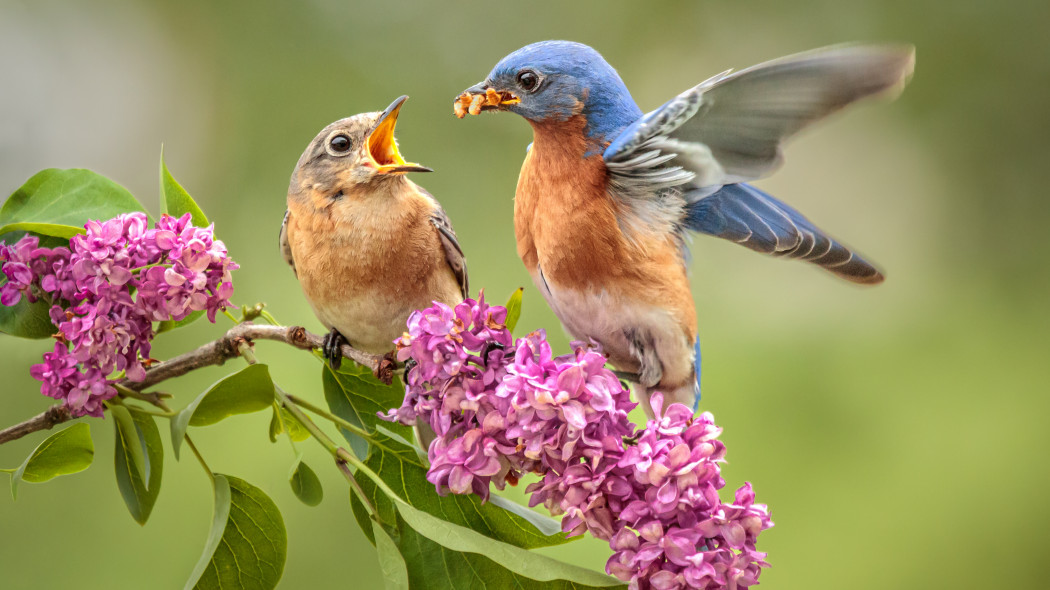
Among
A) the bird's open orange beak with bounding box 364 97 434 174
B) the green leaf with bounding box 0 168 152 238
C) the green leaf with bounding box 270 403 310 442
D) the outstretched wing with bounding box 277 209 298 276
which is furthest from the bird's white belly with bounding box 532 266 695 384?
the green leaf with bounding box 0 168 152 238

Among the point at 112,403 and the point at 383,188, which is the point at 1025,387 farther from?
the point at 112,403

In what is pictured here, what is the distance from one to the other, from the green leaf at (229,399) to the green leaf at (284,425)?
0.09 m

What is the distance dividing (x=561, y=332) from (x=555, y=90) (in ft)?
5.43

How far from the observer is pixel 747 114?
985 millimetres

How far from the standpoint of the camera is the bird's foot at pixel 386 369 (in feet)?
3.32

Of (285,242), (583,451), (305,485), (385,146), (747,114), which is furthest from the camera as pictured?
(285,242)

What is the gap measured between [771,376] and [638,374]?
2.28 meters

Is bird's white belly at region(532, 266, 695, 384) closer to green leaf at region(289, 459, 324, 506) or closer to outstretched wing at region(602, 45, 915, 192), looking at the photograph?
outstretched wing at region(602, 45, 915, 192)

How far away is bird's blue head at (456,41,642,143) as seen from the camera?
107 centimetres

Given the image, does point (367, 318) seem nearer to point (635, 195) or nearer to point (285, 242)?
point (285, 242)

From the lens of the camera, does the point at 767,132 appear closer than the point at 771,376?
Yes

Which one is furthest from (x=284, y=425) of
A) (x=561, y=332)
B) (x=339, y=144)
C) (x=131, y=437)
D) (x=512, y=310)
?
(x=561, y=332)

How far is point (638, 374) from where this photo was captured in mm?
1260

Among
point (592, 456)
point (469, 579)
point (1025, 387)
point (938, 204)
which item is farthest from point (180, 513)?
point (938, 204)
